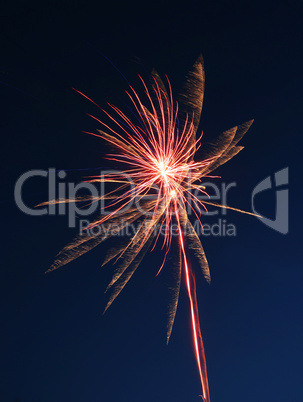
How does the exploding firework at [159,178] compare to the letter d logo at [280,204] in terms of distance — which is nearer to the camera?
the exploding firework at [159,178]

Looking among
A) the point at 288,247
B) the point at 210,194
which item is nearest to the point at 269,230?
the point at 288,247

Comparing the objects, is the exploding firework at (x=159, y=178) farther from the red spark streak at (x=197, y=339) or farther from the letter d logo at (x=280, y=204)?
the letter d logo at (x=280, y=204)

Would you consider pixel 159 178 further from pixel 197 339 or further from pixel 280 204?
pixel 197 339

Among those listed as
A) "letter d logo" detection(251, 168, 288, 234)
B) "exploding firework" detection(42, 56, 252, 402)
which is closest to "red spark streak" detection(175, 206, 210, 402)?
"exploding firework" detection(42, 56, 252, 402)

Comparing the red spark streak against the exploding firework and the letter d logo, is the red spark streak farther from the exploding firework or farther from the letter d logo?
the letter d logo

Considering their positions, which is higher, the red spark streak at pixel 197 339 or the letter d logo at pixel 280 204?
the letter d logo at pixel 280 204

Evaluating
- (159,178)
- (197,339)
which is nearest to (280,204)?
(159,178)

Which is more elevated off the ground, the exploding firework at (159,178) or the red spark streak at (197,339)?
the exploding firework at (159,178)

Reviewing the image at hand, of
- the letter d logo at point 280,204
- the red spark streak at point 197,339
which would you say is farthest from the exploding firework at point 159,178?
the letter d logo at point 280,204
